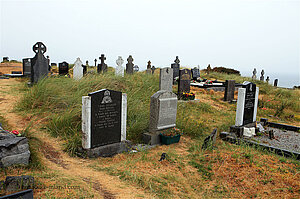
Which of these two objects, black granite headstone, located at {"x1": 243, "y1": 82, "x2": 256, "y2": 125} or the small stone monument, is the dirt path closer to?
the small stone monument

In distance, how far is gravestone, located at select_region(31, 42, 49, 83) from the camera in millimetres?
11547

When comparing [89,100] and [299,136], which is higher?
[89,100]

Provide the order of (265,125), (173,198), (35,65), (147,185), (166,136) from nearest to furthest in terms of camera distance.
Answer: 1. (173,198)
2. (147,185)
3. (166,136)
4. (265,125)
5. (35,65)

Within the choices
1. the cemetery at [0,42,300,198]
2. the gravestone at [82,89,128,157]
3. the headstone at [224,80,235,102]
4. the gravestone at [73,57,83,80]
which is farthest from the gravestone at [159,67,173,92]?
the gravestone at [73,57,83,80]

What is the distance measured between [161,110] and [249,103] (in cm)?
329

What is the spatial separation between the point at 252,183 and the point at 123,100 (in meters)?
3.21

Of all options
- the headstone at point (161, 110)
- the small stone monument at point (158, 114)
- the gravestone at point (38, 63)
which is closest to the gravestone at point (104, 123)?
the small stone monument at point (158, 114)

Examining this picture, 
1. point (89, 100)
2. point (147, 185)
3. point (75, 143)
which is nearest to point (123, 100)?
point (89, 100)

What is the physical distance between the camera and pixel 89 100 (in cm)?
524

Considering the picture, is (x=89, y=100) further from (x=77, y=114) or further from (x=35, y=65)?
(x=35, y=65)

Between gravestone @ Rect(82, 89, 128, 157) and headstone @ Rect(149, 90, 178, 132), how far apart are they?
113cm

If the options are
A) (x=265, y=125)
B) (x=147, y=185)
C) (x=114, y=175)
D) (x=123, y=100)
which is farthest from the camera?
(x=265, y=125)

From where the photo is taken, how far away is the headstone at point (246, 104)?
26.0ft

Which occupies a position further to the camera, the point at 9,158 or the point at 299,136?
the point at 299,136
